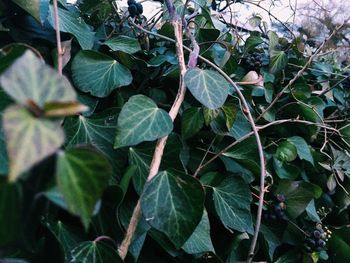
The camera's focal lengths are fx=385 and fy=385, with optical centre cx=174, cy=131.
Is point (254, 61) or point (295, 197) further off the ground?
point (254, 61)

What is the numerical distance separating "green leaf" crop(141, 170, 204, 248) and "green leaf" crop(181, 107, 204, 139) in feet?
0.65

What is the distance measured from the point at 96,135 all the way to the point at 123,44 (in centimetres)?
26

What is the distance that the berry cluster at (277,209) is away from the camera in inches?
34.1

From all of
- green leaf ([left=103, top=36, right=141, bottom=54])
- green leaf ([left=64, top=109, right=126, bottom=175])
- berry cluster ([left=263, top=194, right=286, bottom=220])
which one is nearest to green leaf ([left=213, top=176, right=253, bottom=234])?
berry cluster ([left=263, top=194, right=286, bottom=220])

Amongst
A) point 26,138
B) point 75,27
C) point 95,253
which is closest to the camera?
point 26,138

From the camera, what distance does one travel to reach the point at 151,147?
2.19 ft

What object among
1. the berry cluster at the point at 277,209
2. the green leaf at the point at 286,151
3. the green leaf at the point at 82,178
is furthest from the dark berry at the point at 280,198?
the green leaf at the point at 82,178

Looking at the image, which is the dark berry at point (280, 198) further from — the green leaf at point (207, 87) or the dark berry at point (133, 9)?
the dark berry at point (133, 9)

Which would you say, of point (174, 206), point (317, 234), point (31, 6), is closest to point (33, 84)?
point (174, 206)

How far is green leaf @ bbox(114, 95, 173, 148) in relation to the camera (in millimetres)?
562

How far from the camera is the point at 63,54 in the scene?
0.63m

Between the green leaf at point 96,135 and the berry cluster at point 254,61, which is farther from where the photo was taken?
the berry cluster at point 254,61

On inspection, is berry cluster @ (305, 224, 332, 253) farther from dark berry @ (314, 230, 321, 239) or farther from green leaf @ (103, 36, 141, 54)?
green leaf @ (103, 36, 141, 54)

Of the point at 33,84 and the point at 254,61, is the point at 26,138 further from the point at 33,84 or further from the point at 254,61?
the point at 254,61
